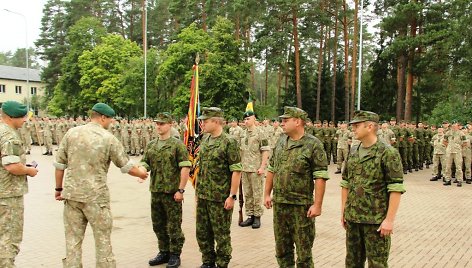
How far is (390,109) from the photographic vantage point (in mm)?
38625

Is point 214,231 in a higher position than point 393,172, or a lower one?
lower

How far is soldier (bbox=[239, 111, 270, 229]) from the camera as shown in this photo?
873cm

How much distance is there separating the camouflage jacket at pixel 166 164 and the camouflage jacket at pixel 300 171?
153cm

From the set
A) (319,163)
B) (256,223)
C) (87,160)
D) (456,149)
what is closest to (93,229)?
(87,160)

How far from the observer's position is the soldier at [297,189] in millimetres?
4945

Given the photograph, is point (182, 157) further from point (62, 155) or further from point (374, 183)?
point (374, 183)

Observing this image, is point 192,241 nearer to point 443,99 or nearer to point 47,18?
point 443,99

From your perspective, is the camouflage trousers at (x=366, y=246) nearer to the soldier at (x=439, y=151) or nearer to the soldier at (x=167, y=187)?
the soldier at (x=167, y=187)

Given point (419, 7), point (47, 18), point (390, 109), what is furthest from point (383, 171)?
point (47, 18)

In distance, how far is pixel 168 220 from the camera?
6.08m

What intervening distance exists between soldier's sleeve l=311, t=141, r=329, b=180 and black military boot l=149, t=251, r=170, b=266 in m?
2.54

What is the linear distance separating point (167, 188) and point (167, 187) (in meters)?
0.01

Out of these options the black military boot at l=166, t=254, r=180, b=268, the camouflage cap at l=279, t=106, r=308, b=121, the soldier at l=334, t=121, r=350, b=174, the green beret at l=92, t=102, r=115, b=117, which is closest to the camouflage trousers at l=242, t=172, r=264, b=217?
the black military boot at l=166, t=254, r=180, b=268

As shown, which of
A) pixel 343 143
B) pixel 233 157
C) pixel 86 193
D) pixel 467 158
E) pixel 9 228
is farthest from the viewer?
pixel 343 143
